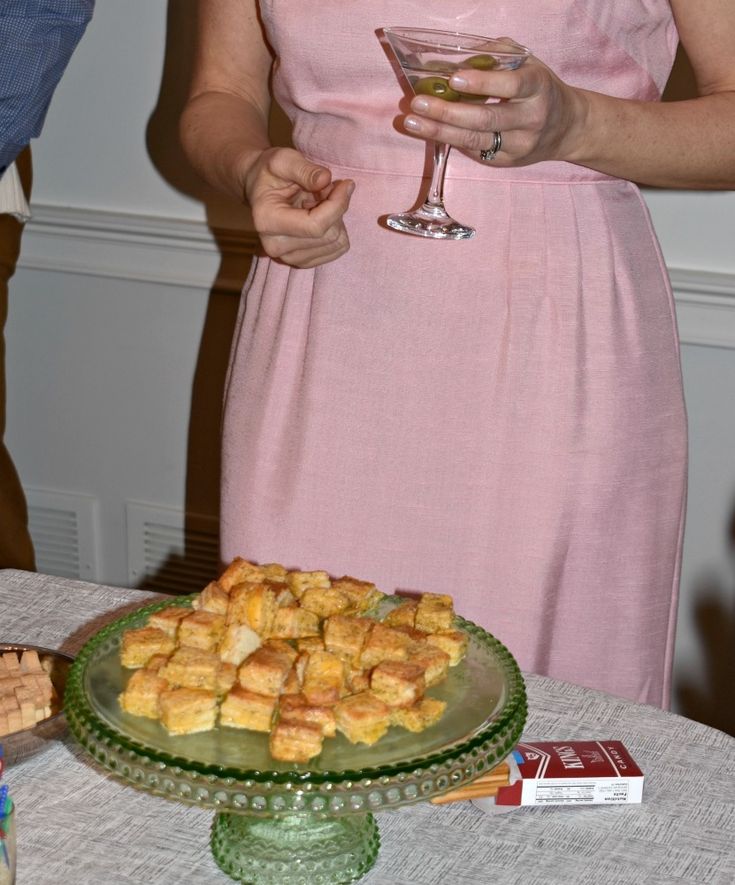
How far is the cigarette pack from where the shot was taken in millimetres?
979

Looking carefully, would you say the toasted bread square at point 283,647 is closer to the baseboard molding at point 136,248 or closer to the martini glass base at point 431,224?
the martini glass base at point 431,224

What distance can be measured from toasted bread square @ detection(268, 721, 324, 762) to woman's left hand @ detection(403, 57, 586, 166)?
23.2 inches

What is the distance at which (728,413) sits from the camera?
2.35 meters

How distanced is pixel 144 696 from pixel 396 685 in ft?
0.52

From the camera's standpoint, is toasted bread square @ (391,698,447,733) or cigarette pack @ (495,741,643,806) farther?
cigarette pack @ (495,741,643,806)

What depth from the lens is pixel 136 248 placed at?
8.98 ft

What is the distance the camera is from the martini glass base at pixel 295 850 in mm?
888

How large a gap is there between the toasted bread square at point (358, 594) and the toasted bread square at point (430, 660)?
0.28ft

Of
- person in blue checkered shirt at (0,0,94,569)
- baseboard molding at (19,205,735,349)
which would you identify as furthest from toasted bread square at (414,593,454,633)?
baseboard molding at (19,205,735,349)

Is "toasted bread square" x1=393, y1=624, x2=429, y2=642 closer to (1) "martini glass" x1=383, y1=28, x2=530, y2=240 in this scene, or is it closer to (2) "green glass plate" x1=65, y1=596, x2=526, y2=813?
(2) "green glass plate" x1=65, y1=596, x2=526, y2=813

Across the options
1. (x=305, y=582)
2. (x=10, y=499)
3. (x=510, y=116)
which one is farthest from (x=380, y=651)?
(x=10, y=499)

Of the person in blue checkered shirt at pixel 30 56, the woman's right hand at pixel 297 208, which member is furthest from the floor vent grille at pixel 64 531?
the woman's right hand at pixel 297 208

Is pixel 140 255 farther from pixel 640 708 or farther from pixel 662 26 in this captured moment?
A: pixel 640 708

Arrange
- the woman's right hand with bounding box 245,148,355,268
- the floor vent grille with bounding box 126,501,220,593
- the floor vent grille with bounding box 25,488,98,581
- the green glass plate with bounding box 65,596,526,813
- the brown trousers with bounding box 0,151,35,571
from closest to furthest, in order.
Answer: the green glass plate with bounding box 65,596,526,813, the woman's right hand with bounding box 245,148,355,268, the brown trousers with bounding box 0,151,35,571, the floor vent grille with bounding box 126,501,220,593, the floor vent grille with bounding box 25,488,98,581
